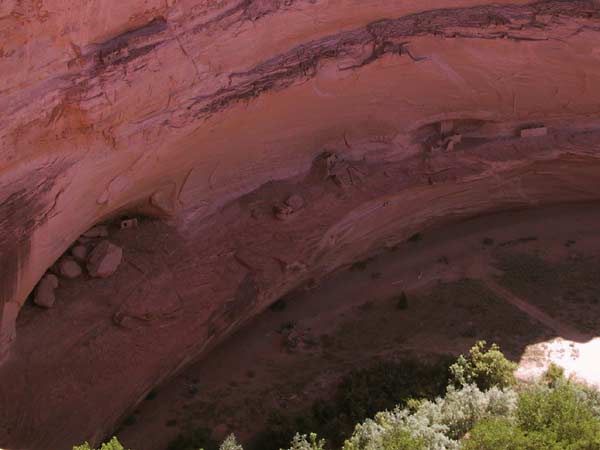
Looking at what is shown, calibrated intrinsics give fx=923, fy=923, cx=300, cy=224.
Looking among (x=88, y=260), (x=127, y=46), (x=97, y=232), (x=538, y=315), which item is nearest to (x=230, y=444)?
(x=88, y=260)

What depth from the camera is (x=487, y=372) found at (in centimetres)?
1622

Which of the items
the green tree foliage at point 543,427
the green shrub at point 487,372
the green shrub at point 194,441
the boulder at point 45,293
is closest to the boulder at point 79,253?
the boulder at point 45,293

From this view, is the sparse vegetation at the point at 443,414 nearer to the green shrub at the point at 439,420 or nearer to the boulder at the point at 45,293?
the green shrub at the point at 439,420

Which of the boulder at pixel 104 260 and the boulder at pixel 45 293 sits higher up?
the boulder at pixel 104 260

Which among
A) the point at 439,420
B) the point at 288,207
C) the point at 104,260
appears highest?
the point at 288,207

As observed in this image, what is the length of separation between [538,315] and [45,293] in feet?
31.3

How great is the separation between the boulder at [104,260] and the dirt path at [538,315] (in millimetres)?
7791

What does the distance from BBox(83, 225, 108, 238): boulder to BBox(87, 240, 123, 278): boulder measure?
0.38 m

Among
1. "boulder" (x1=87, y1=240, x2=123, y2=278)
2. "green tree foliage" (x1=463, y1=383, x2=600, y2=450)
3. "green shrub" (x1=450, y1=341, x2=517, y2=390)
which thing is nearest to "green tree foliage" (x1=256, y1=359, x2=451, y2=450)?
"green shrub" (x1=450, y1=341, x2=517, y2=390)

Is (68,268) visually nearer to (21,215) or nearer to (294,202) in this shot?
(21,215)

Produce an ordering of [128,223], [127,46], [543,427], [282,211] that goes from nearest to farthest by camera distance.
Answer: [543,427] < [127,46] < [128,223] < [282,211]

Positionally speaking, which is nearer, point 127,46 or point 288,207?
point 127,46

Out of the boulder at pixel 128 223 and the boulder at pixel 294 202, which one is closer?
the boulder at pixel 128 223

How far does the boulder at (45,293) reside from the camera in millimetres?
15547
